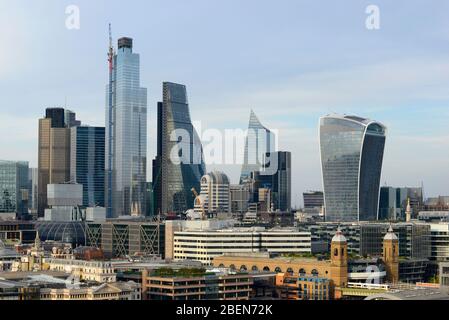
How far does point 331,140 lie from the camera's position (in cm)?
5172

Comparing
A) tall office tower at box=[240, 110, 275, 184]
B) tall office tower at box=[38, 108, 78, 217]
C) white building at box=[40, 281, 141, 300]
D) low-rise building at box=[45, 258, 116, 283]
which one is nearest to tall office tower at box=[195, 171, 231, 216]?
tall office tower at box=[240, 110, 275, 184]

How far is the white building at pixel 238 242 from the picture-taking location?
36.0 m

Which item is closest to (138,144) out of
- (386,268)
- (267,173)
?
(267,173)

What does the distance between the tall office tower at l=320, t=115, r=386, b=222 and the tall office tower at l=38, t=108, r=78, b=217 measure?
96.4 feet

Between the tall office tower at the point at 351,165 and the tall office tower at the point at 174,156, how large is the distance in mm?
13353

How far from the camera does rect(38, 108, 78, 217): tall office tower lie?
73.6 metres

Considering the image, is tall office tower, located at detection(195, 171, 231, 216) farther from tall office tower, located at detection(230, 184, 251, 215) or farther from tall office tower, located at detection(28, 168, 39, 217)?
tall office tower, located at detection(28, 168, 39, 217)

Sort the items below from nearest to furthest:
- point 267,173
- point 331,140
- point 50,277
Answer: point 50,277 < point 331,140 < point 267,173

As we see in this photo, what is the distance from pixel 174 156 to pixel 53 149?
1536 centimetres

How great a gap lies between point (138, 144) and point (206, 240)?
48.6m

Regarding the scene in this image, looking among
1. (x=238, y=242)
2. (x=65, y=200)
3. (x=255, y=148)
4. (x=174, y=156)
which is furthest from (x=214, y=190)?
(x=238, y=242)

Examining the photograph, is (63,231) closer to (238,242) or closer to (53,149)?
(238,242)

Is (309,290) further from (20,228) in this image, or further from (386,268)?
(20,228)
